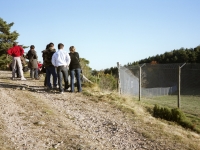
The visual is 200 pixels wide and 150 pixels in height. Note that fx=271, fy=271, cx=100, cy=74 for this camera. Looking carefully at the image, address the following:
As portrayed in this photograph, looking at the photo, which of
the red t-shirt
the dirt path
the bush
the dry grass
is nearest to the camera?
the dirt path

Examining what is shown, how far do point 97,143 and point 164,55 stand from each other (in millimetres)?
51374

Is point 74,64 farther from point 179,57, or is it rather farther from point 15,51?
point 179,57

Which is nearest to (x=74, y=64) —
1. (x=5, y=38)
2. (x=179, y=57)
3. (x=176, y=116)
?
(x=176, y=116)

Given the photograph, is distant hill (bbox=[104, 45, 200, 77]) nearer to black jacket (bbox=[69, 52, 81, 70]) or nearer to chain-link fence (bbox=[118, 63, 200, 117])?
chain-link fence (bbox=[118, 63, 200, 117])

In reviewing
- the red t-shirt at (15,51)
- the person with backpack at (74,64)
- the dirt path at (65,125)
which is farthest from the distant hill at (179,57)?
the dirt path at (65,125)

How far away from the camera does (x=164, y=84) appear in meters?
23.1

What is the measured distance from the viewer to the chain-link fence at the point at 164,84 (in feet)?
50.7

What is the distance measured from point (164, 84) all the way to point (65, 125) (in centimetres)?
1816

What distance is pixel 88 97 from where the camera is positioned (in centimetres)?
922

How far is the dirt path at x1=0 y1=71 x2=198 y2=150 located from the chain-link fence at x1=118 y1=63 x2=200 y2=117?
20.3ft

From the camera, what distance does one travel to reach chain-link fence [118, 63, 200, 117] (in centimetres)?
1545

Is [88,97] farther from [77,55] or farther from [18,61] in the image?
[18,61]

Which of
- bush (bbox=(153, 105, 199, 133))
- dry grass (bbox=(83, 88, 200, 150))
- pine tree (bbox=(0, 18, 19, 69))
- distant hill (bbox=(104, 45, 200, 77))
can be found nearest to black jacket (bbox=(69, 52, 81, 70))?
dry grass (bbox=(83, 88, 200, 150))

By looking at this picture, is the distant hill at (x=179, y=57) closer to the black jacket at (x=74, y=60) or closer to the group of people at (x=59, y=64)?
the group of people at (x=59, y=64)
